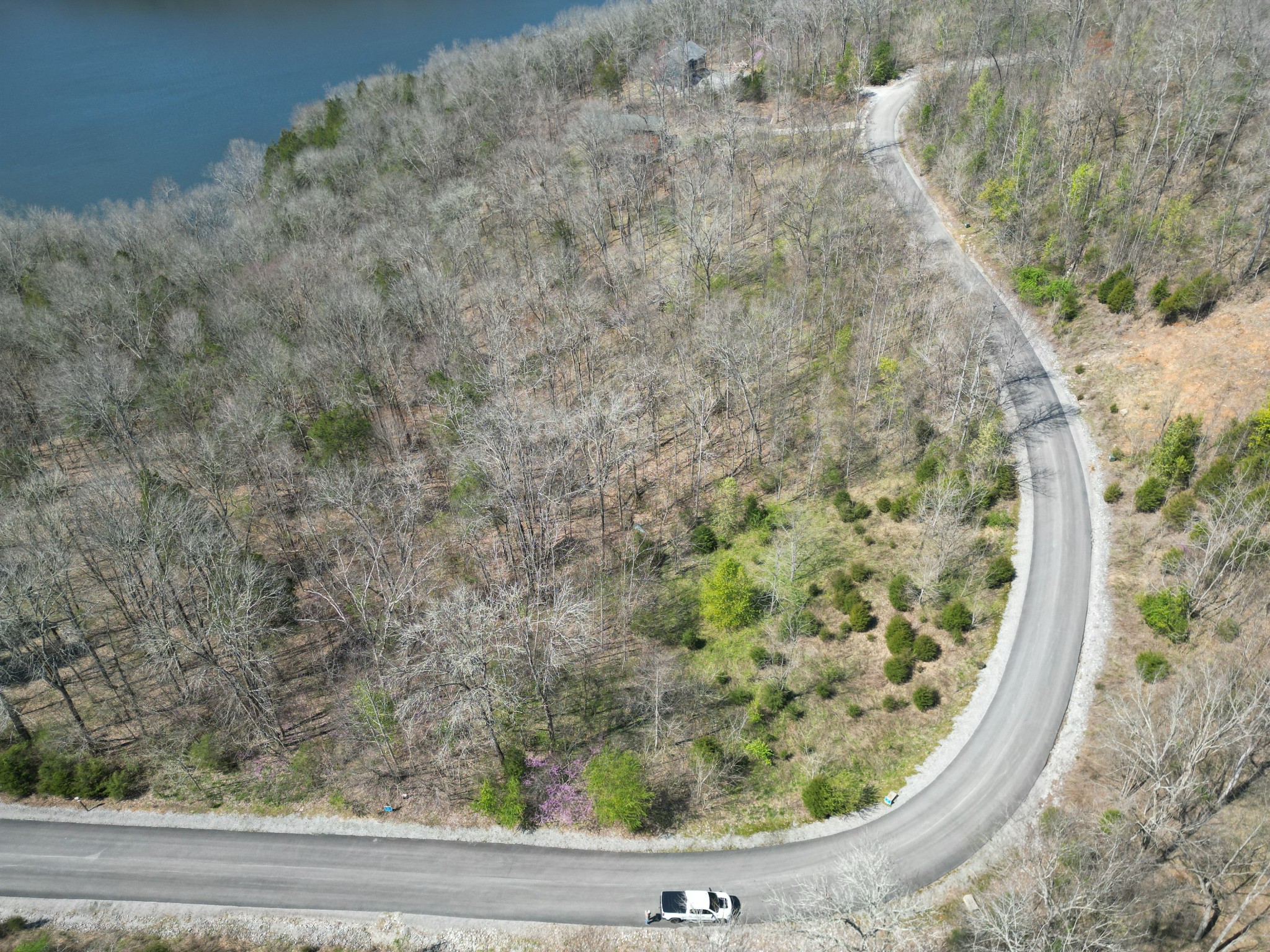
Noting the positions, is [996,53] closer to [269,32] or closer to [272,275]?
[272,275]

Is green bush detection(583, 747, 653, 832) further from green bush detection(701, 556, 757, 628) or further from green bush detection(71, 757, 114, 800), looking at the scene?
green bush detection(71, 757, 114, 800)

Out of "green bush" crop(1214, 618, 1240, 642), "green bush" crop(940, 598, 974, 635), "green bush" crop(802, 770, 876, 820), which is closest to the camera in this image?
"green bush" crop(802, 770, 876, 820)

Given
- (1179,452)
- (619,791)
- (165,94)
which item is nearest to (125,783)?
(619,791)

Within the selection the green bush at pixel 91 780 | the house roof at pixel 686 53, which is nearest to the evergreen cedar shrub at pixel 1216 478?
the green bush at pixel 91 780

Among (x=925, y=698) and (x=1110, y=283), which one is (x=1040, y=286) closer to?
(x=1110, y=283)

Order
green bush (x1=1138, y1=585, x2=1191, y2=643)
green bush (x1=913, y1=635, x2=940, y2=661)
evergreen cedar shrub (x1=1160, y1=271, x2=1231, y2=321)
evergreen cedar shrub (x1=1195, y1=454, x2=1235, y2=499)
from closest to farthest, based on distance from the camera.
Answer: green bush (x1=1138, y1=585, x2=1191, y2=643), green bush (x1=913, y1=635, x2=940, y2=661), evergreen cedar shrub (x1=1195, y1=454, x2=1235, y2=499), evergreen cedar shrub (x1=1160, y1=271, x2=1231, y2=321)

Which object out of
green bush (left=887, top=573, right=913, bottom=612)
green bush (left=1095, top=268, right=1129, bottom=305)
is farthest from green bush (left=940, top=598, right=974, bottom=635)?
green bush (left=1095, top=268, right=1129, bottom=305)

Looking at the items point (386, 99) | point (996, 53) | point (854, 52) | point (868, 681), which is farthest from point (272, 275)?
point (996, 53)
